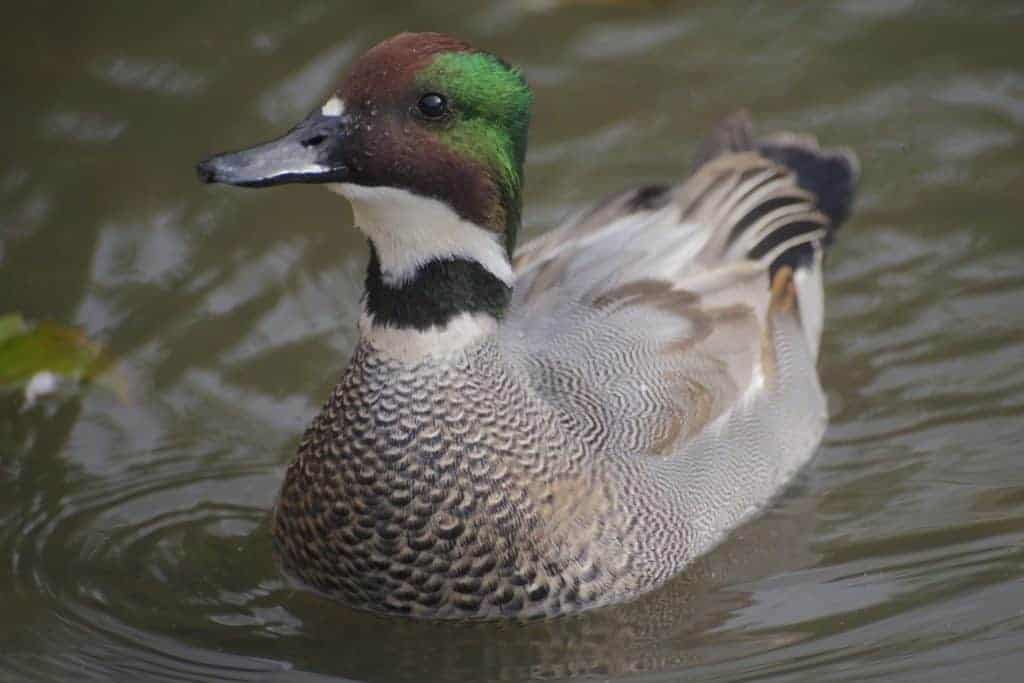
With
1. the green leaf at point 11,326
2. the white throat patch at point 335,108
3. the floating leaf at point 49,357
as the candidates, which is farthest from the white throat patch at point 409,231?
the green leaf at point 11,326

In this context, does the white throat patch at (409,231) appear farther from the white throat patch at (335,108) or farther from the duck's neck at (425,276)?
the white throat patch at (335,108)

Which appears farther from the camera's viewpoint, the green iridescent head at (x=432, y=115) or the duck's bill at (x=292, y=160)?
the green iridescent head at (x=432, y=115)

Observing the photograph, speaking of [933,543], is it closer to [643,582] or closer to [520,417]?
[643,582]

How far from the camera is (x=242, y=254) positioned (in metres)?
7.11

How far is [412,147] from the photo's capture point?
4602 mm

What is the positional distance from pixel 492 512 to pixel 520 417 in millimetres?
302

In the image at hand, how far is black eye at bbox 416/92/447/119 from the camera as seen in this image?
4.61 meters

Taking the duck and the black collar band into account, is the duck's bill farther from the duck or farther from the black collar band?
the black collar band

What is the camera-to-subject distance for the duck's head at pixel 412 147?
454cm

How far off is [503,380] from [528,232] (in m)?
2.27

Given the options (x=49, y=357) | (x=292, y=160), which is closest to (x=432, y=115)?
(x=292, y=160)

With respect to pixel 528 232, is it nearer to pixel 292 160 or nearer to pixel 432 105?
pixel 432 105

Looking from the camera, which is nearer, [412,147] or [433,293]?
[412,147]

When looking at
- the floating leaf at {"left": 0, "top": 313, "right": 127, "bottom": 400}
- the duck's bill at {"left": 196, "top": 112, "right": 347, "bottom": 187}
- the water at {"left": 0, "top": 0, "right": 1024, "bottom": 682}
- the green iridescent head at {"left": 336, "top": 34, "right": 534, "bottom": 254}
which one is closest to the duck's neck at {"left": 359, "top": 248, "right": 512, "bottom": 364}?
the green iridescent head at {"left": 336, "top": 34, "right": 534, "bottom": 254}
